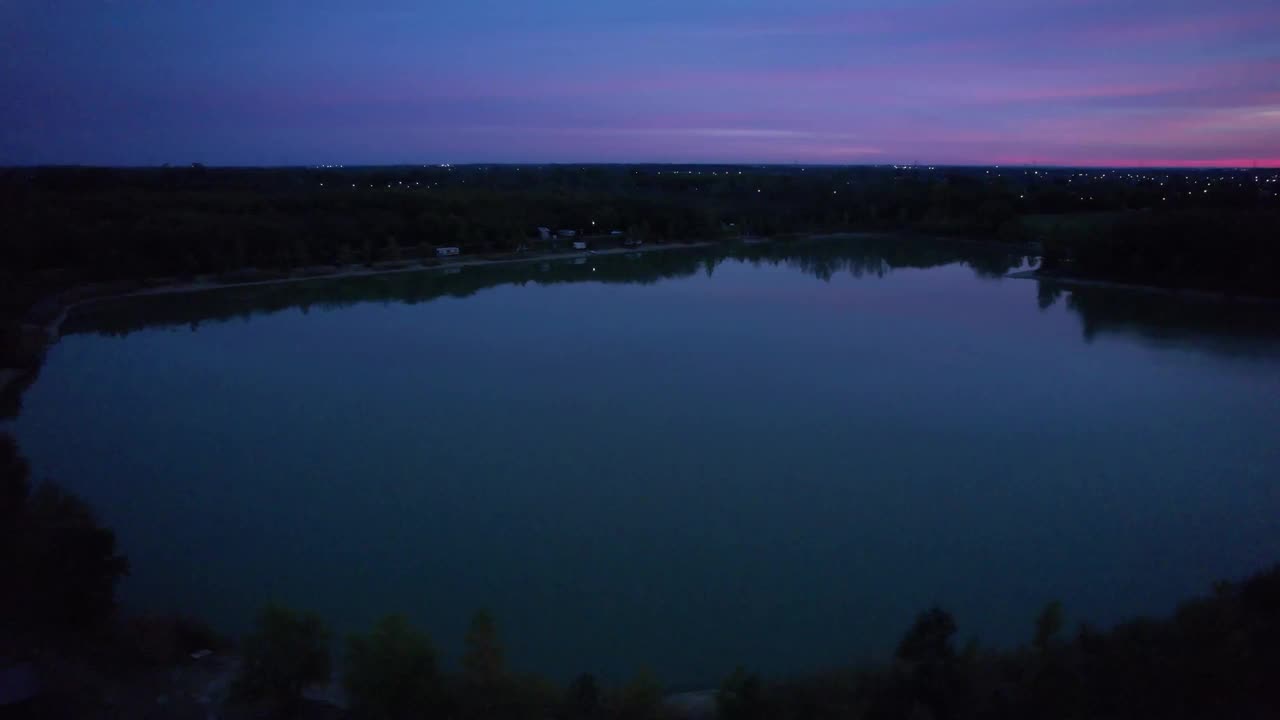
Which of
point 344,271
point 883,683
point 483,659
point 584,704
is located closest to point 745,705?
point 584,704

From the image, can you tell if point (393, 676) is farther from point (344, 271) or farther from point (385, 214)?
point (385, 214)

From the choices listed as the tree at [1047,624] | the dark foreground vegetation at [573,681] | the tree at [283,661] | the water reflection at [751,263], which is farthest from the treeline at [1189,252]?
the tree at [283,661]

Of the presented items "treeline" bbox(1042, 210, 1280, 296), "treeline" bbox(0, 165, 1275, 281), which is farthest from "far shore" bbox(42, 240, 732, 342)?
"treeline" bbox(1042, 210, 1280, 296)

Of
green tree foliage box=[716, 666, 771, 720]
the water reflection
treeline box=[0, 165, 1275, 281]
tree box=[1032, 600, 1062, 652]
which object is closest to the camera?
green tree foliage box=[716, 666, 771, 720]

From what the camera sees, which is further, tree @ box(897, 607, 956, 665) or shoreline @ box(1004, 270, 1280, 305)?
shoreline @ box(1004, 270, 1280, 305)

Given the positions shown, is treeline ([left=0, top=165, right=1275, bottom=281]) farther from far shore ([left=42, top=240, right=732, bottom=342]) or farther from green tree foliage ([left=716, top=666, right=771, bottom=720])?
green tree foliage ([left=716, top=666, right=771, bottom=720])

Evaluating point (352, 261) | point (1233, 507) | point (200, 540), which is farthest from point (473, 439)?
point (352, 261)
